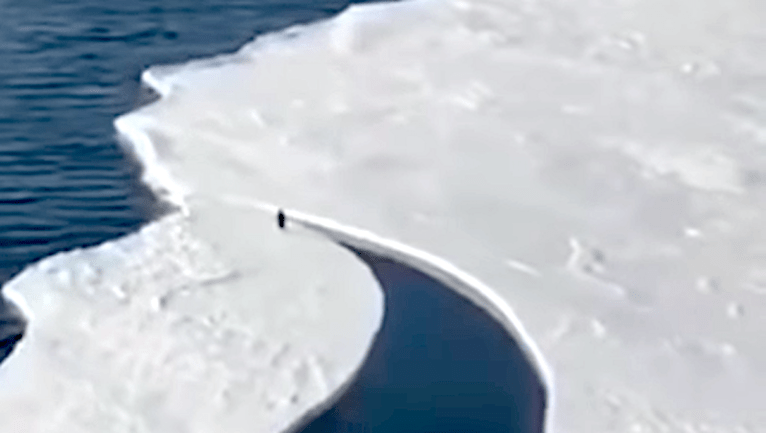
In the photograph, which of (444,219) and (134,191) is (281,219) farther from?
(134,191)

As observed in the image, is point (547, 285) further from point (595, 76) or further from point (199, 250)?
point (595, 76)

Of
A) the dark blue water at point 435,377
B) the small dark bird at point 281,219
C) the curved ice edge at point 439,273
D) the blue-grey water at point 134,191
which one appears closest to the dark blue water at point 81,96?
the blue-grey water at point 134,191

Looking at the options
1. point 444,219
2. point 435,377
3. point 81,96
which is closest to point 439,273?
point 444,219

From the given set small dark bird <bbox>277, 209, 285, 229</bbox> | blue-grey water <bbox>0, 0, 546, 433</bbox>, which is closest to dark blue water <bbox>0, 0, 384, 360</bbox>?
blue-grey water <bbox>0, 0, 546, 433</bbox>

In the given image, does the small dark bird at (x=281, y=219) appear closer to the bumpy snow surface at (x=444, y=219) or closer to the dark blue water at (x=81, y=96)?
the bumpy snow surface at (x=444, y=219)

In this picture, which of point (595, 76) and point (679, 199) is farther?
point (595, 76)

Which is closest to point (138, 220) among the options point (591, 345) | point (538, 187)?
point (538, 187)
